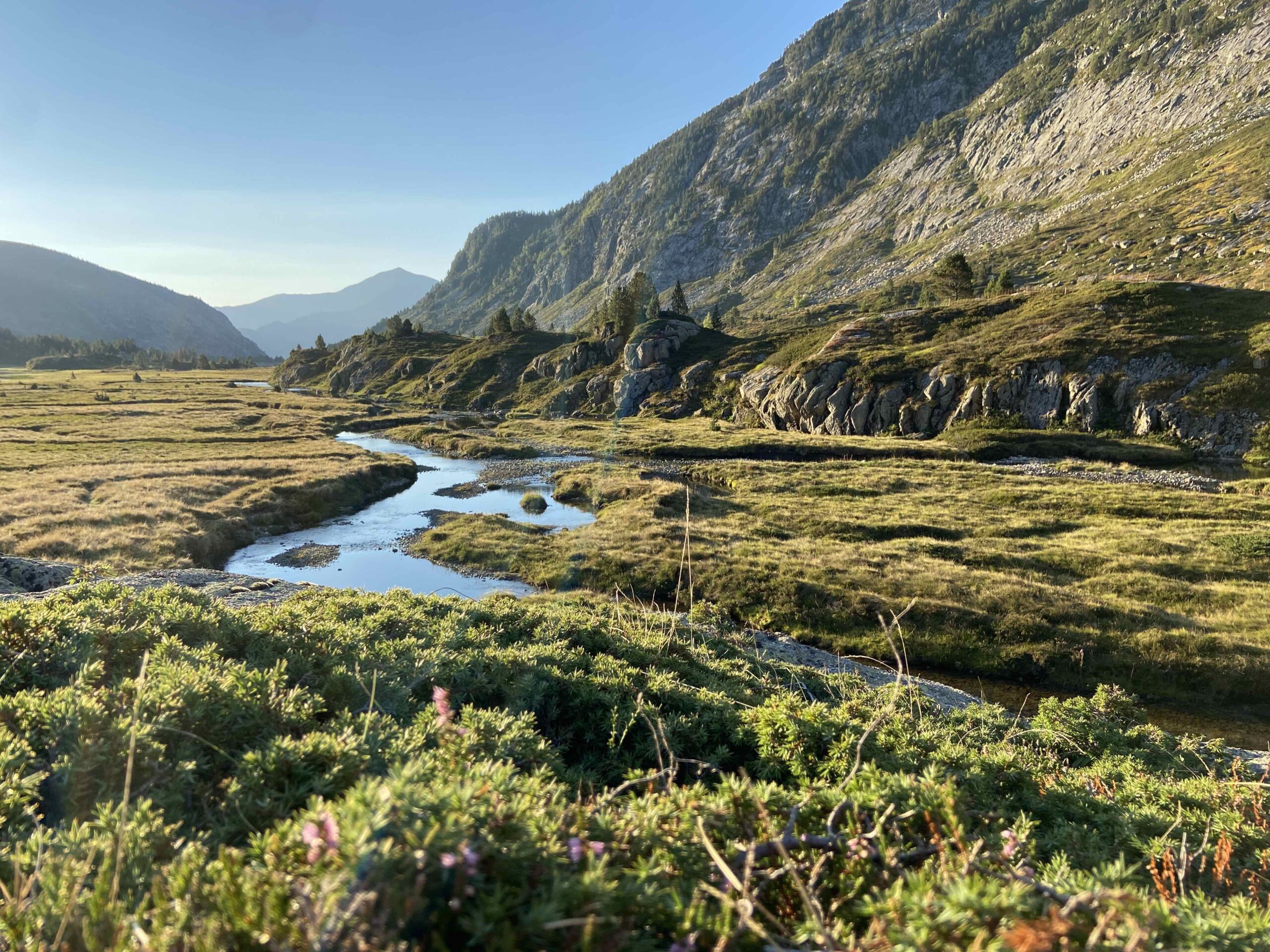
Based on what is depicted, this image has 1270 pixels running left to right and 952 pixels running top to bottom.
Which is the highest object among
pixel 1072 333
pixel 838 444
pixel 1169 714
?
pixel 1072 333

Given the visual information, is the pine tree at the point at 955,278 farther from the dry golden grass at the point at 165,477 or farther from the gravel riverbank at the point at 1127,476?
the dry golden grass at the point at 165,477

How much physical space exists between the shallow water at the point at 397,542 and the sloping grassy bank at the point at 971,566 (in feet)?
6.81

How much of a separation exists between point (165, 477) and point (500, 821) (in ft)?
187

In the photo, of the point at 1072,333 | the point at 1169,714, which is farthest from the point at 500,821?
the point at 1072,333

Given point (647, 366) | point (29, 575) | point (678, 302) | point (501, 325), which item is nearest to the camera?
point (29, 575)

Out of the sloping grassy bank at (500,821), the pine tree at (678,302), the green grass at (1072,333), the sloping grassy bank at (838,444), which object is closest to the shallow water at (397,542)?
the sloping grassy bank at (500,821)

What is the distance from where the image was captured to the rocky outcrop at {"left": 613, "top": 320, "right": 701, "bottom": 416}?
111500 millimetres

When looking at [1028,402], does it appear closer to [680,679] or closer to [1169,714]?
[1169,714]

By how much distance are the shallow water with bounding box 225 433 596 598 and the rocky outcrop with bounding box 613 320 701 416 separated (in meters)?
55.9

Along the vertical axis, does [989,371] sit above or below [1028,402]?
above

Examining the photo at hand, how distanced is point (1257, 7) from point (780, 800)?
314 meters

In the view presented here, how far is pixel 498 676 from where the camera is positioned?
752 cm

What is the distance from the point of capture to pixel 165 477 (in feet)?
147

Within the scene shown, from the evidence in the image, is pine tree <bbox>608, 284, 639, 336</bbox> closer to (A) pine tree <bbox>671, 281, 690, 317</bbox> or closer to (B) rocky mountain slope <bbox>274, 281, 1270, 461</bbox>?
(B) rocky mountain slope <bbox>274, 281, 1270, 461</bbox>
